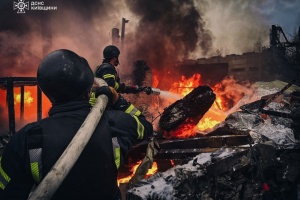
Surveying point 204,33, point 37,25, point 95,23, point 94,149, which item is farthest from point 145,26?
point 94,149

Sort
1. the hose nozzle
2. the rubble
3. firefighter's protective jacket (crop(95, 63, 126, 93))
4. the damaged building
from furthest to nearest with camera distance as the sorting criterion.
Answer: the hose nozzle
firefighter's protective jacket (crop(95, 63, 126, 93))
the damaged building
the rubble

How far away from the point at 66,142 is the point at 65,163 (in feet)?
0.53

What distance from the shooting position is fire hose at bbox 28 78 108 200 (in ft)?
4.67

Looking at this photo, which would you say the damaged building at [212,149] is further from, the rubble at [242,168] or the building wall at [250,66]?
the building wall at [250,66]

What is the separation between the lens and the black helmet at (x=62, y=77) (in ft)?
5.49

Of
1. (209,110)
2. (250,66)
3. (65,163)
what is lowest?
(209,110)

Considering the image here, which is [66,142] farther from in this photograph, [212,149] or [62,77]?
[212,149]

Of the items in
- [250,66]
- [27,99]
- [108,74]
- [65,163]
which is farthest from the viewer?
[250,66]

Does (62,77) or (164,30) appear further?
→ (164,30)

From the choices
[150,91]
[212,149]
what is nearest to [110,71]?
[150,91]

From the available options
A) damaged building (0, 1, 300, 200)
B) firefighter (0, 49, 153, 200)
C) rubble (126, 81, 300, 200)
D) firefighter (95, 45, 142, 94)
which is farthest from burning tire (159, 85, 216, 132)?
firefighter (0, 49, 153, 200)

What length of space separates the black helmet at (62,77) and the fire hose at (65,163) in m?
0.22

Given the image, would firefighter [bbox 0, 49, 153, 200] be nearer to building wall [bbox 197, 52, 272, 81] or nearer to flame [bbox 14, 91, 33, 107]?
flame [bbox 14, 91, 33, 107]

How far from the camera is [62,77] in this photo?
1.67 m
